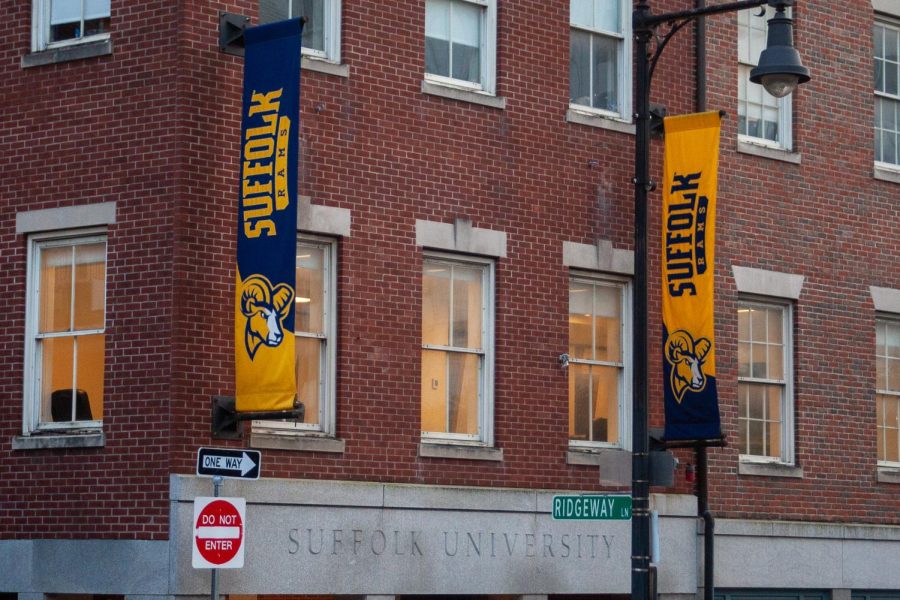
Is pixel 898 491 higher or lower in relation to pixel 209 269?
lower

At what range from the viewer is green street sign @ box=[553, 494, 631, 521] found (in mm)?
15523

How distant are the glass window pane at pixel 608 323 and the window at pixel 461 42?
2686 mm

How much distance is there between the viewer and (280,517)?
16.2m

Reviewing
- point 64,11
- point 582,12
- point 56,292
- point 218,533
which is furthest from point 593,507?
point 64,11

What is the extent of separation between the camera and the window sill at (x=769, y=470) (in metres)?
20.7

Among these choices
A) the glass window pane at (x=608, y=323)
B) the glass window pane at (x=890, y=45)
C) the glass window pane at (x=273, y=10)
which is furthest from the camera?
the glass window pane at (x=890, y=45)

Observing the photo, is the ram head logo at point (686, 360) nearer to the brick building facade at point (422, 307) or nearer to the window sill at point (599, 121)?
the brick building facade at point (422, 307)

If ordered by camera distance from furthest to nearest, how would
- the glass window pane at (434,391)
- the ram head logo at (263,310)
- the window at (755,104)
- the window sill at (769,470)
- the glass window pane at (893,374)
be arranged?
the glass window pane at (893,374)
the window at (755,104)
the window sill at (769,470)
the glass window pane at (434,391)
the ram head logo at (263,310)

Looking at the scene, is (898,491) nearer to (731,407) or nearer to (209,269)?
(731,407)

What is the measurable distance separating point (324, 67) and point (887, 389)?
9489mm

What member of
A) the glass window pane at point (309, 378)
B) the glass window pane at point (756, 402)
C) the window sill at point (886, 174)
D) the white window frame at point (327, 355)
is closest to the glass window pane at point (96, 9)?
the white window frame at point (327, 355)

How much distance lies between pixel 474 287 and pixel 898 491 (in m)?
7.29

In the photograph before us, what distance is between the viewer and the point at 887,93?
23203 millimetres

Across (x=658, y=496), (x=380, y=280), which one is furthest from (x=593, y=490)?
(x=380, y=280)
